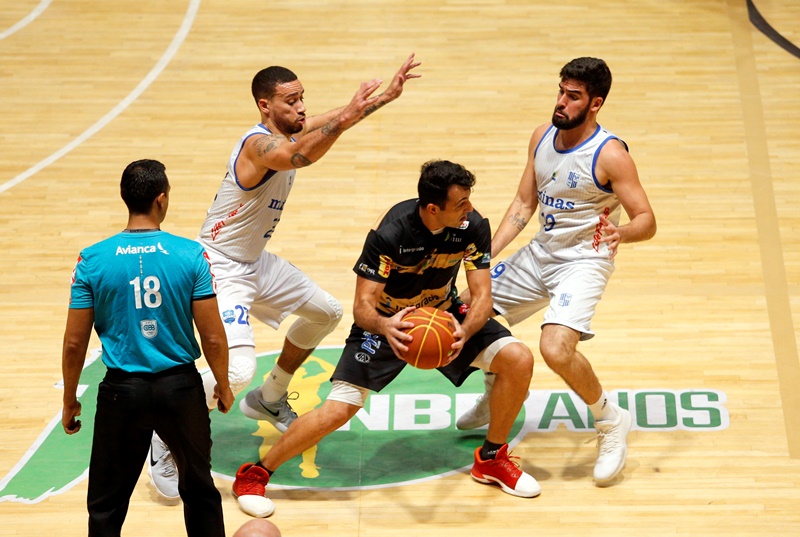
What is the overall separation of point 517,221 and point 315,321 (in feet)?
5.05

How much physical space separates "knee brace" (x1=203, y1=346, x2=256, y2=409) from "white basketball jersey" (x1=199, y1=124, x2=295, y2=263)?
72cm

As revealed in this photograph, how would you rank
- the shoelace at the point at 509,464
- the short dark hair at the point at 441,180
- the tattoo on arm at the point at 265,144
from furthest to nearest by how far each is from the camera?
the shoelace at the point at 509,464 → the tattoo on arm at the point at 265,144 → the short dark hair at the point at 441,180

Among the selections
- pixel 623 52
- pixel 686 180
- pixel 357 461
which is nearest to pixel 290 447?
pixel 357 461

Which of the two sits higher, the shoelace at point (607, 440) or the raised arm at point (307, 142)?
the raised arm at point (307, 142)

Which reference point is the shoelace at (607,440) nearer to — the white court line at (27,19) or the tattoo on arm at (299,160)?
the tattoo on arm at (299,160)

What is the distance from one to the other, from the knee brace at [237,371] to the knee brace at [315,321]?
691 mm

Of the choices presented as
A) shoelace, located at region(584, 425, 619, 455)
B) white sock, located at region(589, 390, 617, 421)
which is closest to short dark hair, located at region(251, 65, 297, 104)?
white sock, located at region(589, 390, 617, 421)

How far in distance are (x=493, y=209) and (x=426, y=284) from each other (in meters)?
3.42

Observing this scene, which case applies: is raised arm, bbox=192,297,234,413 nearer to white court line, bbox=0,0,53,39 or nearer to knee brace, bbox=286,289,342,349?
knee brace, bbox=286,289,342,349

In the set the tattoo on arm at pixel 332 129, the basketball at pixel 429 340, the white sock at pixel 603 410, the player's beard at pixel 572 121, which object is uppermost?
the tattoo on arm at pixel 332 129

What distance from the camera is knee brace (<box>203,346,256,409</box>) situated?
6.41 metres

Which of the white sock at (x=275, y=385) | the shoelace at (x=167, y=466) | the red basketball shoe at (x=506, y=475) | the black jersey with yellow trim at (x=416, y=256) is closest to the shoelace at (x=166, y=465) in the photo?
the shoelace at (x=167, y=466)

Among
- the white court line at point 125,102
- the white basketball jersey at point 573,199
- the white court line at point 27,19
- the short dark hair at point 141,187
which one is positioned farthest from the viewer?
the white court line at point 27,19

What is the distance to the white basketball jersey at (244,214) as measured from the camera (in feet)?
22.4
